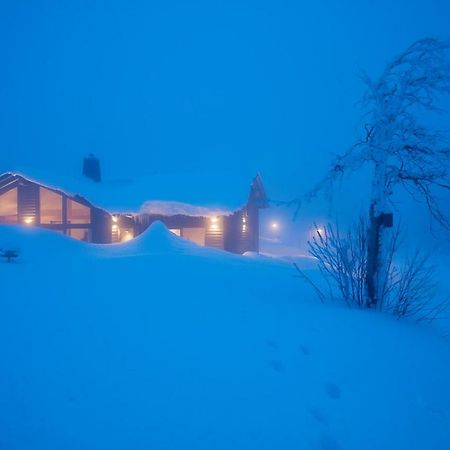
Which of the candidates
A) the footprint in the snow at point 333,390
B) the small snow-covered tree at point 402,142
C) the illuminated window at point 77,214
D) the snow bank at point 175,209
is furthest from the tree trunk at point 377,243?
the illuminated window at point 77,214

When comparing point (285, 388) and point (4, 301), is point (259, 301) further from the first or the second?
point (4, 301)

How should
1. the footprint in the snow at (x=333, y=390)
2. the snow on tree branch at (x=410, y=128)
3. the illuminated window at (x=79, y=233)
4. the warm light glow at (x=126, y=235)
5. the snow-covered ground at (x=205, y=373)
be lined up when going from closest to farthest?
the snow-covered ground at (x=205, y=373), the footprint in the snow at (x=333, y=390), the snow on tree branch at (x=410, y=128), the warm light glow at (x=126, y=235), the illuminated window at (x=79, y=233)

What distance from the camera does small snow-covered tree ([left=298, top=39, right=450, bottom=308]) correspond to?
19.3 feet

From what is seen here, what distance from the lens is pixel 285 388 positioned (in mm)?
3338

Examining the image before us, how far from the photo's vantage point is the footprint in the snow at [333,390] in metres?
3.38

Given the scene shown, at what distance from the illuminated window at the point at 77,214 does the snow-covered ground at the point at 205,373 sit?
20.9 m

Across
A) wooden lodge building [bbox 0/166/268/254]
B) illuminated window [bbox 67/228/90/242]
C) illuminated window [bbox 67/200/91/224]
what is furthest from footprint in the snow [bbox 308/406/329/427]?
illuminated window [bbox 67/200/91/224]

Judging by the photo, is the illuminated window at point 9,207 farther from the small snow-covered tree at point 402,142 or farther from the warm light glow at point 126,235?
the small snow-covered tree at point 402,142

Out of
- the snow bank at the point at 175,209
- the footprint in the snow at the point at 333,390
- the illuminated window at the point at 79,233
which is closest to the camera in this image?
the footprint in the snow at the point at 333,390

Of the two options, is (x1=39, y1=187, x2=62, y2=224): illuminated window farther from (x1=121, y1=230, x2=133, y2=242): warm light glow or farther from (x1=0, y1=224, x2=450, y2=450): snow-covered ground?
(x1=0, y1=224, x2=450, y2=450): snow-covered ground

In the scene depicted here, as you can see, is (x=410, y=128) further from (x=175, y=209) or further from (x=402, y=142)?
(x=175, y=209)

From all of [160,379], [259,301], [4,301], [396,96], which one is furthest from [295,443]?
[396,96]

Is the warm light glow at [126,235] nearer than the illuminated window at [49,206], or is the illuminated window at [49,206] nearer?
the warm light glow at [126,235]

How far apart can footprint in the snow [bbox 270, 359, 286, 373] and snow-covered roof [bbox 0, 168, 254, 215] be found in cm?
1777
